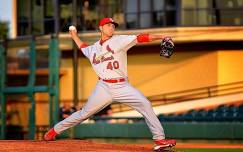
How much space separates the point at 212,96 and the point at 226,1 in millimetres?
3640

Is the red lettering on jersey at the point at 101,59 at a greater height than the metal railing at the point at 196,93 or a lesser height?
lesser

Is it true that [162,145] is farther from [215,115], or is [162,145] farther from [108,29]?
[215,115]

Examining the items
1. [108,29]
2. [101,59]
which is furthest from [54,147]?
[108,29]

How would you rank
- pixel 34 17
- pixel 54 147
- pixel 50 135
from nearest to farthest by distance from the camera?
pixel 54 147 → pixel 50 135 → pixel 34 17

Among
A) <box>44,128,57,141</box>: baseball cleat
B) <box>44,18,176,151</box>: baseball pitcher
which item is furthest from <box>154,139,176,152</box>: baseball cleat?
<box>44,128,57,141</box>: baseball cleat

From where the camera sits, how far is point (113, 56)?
8570 millimetres

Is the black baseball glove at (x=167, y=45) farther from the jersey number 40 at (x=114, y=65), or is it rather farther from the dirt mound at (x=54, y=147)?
the dirt mound at (x=54, y=147)

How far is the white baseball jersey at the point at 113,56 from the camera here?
28.0ft

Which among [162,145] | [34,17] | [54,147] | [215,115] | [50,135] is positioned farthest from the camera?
[34,17]

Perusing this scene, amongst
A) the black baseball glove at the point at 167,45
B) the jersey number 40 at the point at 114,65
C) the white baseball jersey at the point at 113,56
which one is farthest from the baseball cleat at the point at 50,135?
the black baseball glove at the point at 167,45

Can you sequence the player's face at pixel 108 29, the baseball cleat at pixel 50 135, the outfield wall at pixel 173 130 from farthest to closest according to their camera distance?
the outfield wall at pixel 173 130, the baseball cleat at pixel 50 135, the player's face at pixel 108 29

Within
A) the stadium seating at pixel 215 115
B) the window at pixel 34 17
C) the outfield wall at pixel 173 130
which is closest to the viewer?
the outfield wall at pixel 173 130

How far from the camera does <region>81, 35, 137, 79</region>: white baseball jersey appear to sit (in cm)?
852

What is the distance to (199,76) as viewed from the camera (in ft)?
82.2
